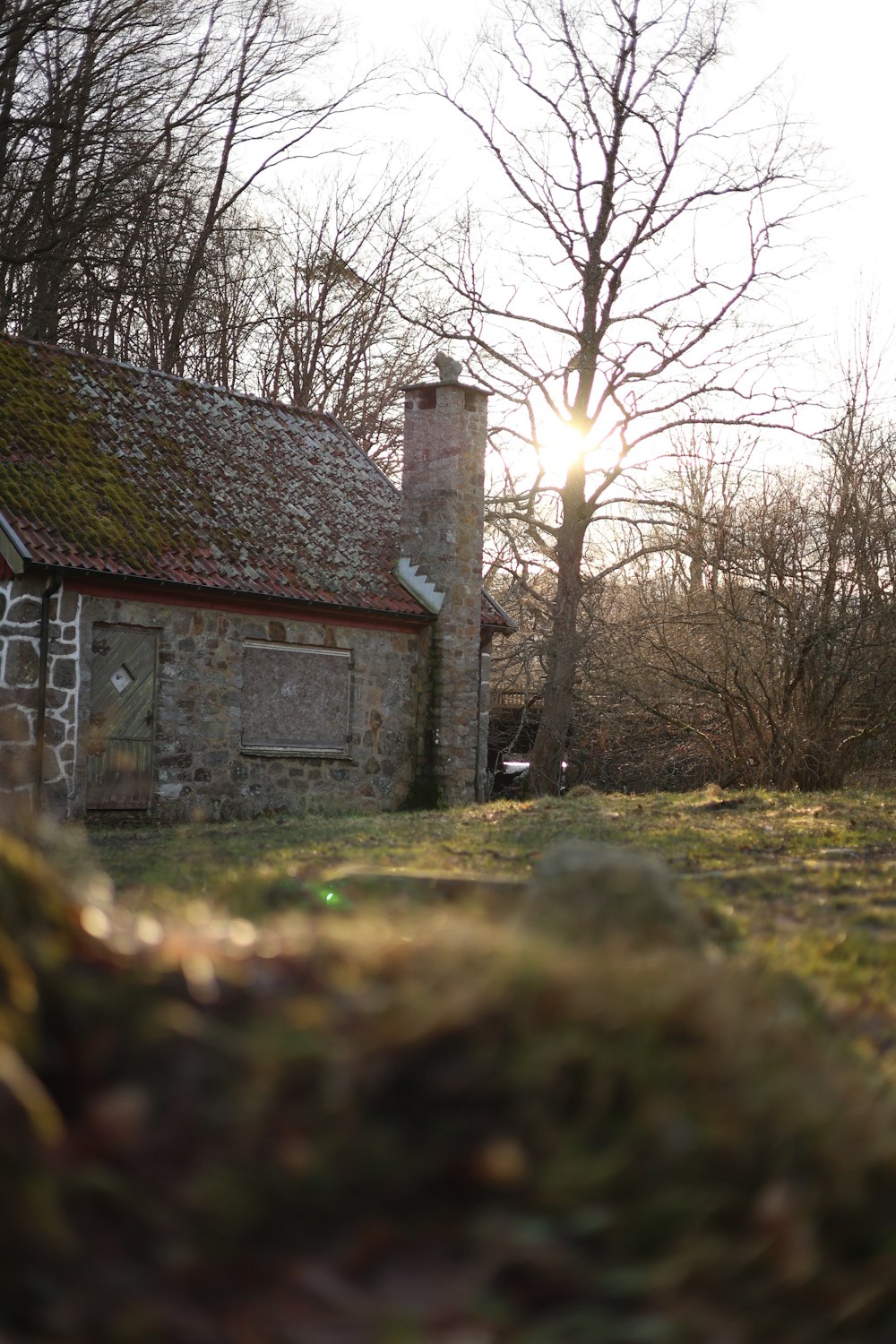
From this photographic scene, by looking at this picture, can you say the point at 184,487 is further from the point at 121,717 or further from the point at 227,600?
the point at 121,717

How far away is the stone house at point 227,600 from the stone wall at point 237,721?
0.02m

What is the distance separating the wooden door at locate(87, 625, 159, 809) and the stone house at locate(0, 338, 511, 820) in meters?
0.02

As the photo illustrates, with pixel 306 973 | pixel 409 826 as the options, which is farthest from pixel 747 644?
pixel 306 973

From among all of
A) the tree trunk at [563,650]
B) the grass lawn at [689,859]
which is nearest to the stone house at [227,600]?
the grass lawn at [689,859]

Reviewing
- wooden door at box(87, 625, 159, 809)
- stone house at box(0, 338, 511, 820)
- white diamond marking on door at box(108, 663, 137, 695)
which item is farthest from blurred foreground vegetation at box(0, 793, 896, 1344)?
white diamond marking on door at box(108, 663, 137, 695)

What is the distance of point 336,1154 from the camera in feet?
9.01

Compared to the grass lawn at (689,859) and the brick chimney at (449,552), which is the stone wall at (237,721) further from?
the grass lawn at (689,859)

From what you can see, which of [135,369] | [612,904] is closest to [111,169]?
[135,369]

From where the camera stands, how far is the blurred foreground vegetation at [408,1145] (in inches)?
101

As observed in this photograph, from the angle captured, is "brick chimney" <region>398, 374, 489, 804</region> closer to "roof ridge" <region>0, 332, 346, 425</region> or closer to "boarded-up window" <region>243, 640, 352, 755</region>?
"boarded-up window" <region>243, 640, 352, 755</region>

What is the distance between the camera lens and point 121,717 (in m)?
16.2

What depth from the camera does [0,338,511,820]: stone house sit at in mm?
15641

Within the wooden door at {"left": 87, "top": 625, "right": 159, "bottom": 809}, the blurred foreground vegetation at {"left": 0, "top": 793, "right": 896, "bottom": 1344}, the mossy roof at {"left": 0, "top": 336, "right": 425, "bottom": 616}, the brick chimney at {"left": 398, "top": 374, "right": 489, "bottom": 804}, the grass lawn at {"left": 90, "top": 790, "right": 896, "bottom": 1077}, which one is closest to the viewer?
the blurred foreground vegetation at {"left": 0, "top": 793, "right": 896, "bottom": 1344}

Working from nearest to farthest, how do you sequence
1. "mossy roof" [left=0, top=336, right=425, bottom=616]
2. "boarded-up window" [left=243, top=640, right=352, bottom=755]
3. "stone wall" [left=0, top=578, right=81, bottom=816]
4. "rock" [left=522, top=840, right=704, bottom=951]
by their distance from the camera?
1. "rock" [left=522, top=840, right=704, bottom=951]
2. "stone wall" [left=0, top=578, right=81, bottom=816]
3. "mossy roof" [left=0, top=336, right=425, bottom=616]
4. "boarded-up window" [left=243, top=640, right=352, bottom=755]
